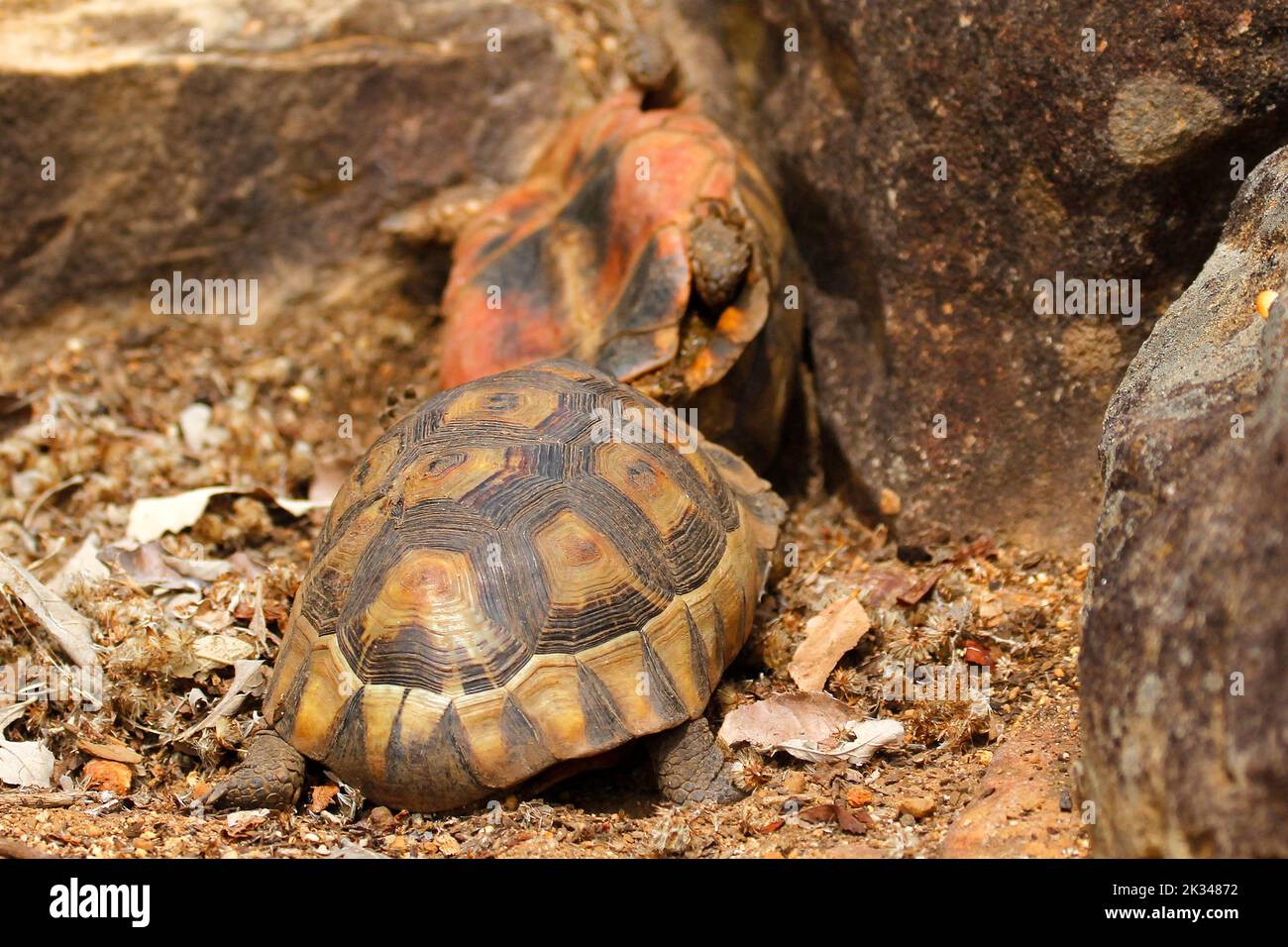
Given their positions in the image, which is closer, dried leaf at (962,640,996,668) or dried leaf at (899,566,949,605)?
dried leaf at (962,640,996,668)

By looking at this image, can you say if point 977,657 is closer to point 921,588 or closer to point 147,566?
point 921,588

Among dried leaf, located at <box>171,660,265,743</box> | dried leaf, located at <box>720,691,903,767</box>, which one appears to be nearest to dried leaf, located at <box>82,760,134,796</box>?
dried leaf, located at <box>171,660,265,743</box>

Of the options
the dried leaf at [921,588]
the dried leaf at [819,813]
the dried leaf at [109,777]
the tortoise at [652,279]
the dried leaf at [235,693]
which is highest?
the tortoise at [652,279]

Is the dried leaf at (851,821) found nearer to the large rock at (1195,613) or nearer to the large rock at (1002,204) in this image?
the large rock at (1195,613)

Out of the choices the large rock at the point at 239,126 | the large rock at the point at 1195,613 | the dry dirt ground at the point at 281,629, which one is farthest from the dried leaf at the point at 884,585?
the large rock at the point at 239,126

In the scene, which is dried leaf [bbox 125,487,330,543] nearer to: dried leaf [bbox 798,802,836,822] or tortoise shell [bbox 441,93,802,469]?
tortoise shell [bbox 441,93,802,469]

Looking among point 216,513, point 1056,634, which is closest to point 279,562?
point 216,513
